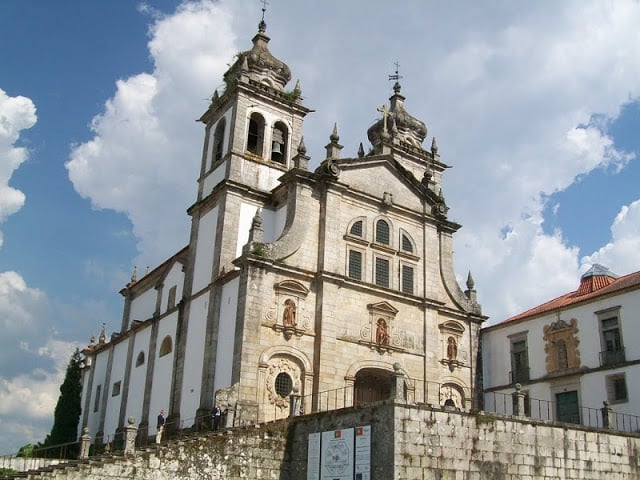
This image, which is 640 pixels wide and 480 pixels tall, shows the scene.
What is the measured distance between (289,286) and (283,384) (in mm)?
4010

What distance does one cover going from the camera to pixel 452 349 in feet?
110

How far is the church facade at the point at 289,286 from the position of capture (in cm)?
2841

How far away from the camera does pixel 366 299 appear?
3119 centimetres

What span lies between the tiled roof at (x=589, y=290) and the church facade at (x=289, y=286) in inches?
172

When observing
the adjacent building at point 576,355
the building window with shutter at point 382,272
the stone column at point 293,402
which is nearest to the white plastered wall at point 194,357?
the stone column at point 293,402

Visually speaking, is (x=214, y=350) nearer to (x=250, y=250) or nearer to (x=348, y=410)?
(x=250, y=250)

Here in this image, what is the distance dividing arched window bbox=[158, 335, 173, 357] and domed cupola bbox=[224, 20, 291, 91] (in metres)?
13.5

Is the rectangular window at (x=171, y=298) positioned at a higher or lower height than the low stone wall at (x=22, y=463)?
higher

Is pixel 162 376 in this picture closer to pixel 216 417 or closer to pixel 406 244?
pixel 216 417

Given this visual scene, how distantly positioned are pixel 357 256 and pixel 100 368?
864 inches

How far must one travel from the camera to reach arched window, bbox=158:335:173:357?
34156 mm

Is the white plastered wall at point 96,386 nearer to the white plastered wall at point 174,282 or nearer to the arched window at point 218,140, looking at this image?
the white plastered wall at point 174,282

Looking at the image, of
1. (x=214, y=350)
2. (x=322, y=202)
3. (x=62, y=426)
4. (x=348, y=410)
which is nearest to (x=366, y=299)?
(x=322, y=202)

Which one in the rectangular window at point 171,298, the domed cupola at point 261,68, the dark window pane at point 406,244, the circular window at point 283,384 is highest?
the domed cupola at point 261,68
